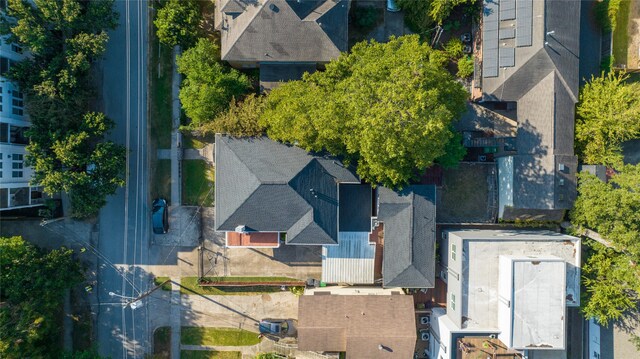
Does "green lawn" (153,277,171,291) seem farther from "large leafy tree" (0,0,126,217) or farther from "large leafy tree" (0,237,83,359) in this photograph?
"large leafy tree" (0,0,126,217)

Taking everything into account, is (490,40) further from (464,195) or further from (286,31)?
(286,31)

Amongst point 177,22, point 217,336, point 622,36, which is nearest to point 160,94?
point 177,22

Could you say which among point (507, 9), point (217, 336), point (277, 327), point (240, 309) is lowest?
point (217, 336)

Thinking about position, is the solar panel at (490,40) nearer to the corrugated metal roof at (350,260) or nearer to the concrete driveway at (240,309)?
the corrugated metal roof at (350,260)

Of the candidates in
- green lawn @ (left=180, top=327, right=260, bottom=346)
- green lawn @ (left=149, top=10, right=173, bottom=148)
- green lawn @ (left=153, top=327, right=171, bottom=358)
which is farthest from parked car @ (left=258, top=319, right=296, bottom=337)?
green lawn @ (left=149, top=10, right=173, bottom=148)

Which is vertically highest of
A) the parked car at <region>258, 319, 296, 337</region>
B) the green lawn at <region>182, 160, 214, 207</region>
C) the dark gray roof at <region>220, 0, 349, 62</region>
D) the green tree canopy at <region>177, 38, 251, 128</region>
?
the dark gray roof at <region>220, 0, 349, 62</region>

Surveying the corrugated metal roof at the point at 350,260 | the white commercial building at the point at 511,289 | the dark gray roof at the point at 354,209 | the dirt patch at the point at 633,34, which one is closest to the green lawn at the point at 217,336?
the corrugated metal roof at the point at 350,260

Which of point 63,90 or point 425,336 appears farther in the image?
point 425,336
